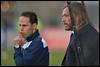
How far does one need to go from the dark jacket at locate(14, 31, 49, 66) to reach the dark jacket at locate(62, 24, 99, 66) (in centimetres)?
39

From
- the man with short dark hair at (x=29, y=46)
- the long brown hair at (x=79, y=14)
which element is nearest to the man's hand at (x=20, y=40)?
the man with short dark hair at (x=29, y=46)

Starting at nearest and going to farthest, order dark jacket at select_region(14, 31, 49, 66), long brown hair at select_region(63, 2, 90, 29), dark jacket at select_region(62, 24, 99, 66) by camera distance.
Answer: dark jacket at select_region(62, 24, 99, 66)
long brown hair at select_region(63, 2, 90, 29)
dark jacket at select_region(14, 31, 49, 66)

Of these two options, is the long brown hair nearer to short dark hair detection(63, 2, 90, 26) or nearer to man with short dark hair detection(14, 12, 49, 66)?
short dark hair detection(63, 2, 90, 26)

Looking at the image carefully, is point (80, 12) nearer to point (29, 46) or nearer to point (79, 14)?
point (79, 14)

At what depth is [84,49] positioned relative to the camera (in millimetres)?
3715

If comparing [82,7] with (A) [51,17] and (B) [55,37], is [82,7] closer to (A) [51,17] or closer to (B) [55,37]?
(B) [55,37]

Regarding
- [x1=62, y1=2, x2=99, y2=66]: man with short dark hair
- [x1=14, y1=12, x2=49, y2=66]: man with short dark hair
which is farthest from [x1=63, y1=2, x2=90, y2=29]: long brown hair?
[x1=14, y1=12, x2=49, y2=66]: man with short dark hair

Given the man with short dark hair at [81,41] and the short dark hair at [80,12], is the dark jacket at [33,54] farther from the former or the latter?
the short dark hair at [80,12]

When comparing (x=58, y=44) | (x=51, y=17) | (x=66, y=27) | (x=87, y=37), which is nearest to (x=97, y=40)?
(x=87, y=37)

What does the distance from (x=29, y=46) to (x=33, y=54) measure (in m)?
0.10

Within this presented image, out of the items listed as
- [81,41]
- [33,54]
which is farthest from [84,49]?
[33,54]

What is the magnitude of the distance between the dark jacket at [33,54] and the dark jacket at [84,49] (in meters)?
0.39

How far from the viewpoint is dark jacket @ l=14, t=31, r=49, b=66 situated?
4.24 metres

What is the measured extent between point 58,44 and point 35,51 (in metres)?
16.5
